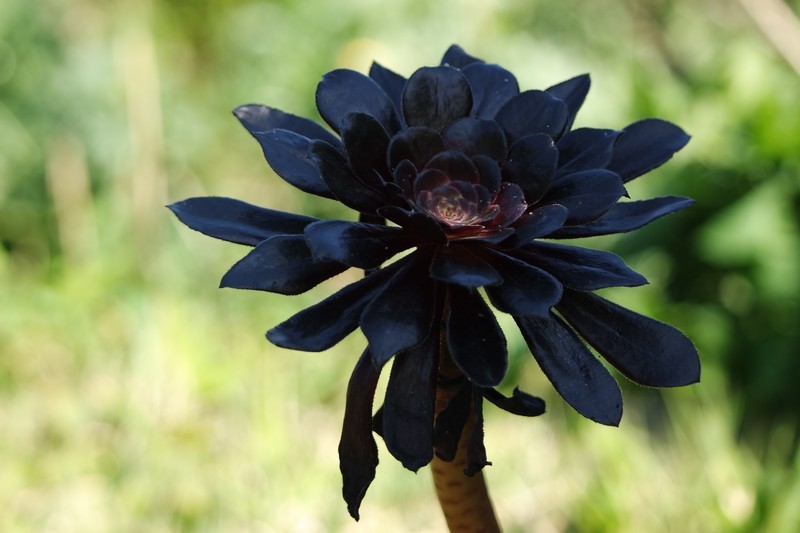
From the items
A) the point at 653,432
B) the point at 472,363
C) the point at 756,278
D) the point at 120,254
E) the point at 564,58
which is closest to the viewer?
the point at 472,363

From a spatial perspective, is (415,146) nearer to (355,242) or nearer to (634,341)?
(355,242)

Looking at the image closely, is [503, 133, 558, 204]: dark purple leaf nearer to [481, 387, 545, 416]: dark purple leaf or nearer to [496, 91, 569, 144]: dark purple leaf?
[496, 91, 569, 144]: dark purple leaf

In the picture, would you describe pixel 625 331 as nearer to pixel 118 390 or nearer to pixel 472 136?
pixel 472 136

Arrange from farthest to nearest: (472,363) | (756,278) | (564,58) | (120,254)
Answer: (564,58) → (120,254) → (756,278) → (472,363)

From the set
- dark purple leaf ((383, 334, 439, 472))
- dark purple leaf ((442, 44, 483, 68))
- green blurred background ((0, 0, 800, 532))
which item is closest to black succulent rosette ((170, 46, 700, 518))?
dark purple leaf ((383, 334, 439, 472))

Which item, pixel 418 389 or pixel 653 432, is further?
pixel 653 432

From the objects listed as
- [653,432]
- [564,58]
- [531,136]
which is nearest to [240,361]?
[653,432]
